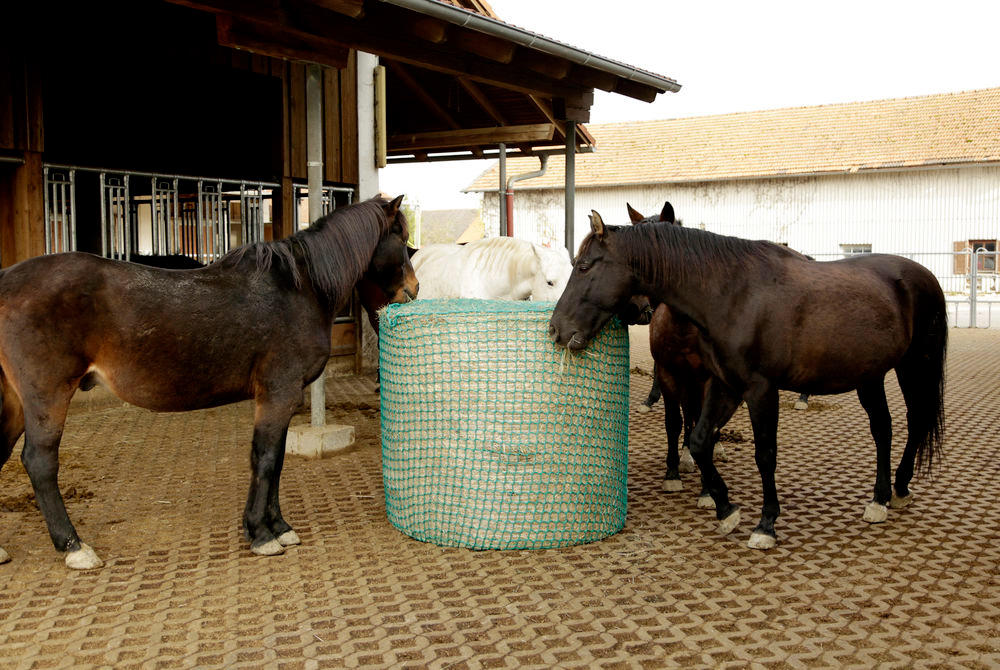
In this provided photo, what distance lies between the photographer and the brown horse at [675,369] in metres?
5.24

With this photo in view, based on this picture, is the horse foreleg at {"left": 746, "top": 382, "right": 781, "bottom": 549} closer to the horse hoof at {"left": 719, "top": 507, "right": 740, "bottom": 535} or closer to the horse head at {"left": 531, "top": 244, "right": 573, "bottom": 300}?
the horse hoof at {"left": 719, "top": 507, "right": 740, "bottom": 535}

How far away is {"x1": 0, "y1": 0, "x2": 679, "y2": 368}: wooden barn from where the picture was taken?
6451 mm

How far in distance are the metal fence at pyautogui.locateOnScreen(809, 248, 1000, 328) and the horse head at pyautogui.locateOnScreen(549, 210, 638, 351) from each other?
52.1 ft

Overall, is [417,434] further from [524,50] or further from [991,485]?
[524,50]

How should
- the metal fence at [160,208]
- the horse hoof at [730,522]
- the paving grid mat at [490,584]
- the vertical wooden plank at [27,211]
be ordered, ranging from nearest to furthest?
the paving grid mat at [490,584]
the horse hoof at [730,522]
the vertical wooden plank at [27,211]
the metal fence at [160,208]

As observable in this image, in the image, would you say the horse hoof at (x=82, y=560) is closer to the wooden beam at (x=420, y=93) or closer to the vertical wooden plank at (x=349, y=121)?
the vertical wooden plank at (x=349, y=121)

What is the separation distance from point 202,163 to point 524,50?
6.19 metres

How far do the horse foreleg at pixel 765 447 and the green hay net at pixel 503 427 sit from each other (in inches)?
28.3

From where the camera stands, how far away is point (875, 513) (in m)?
4.74

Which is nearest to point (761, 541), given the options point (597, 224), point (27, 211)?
point (597, 224)

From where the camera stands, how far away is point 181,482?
18.1ft

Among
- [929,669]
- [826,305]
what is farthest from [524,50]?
[929,669]

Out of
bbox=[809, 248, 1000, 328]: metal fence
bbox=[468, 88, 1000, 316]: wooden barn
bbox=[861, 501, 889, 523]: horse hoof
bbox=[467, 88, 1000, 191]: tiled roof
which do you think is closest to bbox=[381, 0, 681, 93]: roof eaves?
bbox=[861, 501, 889, 523]: horse hoof

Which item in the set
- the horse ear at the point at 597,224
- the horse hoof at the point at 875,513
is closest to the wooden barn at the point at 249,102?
the horse ear at the point at 597,224
